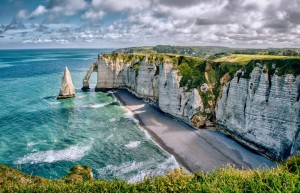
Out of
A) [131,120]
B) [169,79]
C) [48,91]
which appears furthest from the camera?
[48,91]

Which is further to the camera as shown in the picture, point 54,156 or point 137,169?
point 54,156

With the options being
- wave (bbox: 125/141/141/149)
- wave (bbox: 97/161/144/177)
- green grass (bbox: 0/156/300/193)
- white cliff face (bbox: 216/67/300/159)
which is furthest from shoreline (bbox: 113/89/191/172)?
green grass (bbox: 0/156/300/193)

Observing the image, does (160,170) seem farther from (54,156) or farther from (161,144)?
(54,156)

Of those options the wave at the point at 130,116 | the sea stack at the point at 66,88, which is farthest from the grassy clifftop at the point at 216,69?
the sea stack at the point at 66,88

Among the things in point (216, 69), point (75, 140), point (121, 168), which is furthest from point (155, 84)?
point (121, 168)

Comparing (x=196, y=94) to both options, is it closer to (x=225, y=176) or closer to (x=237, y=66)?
(x=237, y=66)

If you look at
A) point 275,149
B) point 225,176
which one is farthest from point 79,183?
point 275,149
